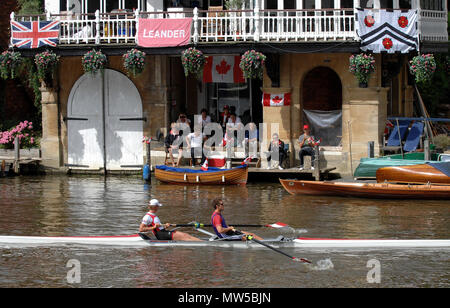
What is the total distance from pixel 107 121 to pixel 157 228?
45.1 ft

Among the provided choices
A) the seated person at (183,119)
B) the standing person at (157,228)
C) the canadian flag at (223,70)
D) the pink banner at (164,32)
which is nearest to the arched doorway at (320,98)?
the canadian flag at (223,70)

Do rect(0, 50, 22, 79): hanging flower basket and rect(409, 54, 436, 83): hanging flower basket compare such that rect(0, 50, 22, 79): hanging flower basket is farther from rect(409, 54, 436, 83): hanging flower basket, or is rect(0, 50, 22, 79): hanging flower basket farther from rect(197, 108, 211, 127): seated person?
rect(409, 54, 436, 83): hanging flower basket

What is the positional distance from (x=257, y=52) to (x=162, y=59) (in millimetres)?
4598

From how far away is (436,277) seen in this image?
18719 millimetres

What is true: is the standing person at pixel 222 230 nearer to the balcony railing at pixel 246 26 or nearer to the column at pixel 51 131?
the balcony railing at pixel 246 26

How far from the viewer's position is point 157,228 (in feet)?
70.0

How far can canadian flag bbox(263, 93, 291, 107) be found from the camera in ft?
106

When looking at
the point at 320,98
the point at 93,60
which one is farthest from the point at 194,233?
the point at 320,98

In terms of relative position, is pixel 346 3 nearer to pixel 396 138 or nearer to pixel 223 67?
pixel 396 138

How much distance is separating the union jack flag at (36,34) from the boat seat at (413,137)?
13.2 metres

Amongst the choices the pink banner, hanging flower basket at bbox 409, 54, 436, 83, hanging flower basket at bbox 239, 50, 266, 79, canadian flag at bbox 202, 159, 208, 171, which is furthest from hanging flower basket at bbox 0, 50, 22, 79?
hanging flower basket at bbox 409, 54, 436, 83

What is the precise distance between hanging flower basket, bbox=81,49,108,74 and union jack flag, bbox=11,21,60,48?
143 cm
